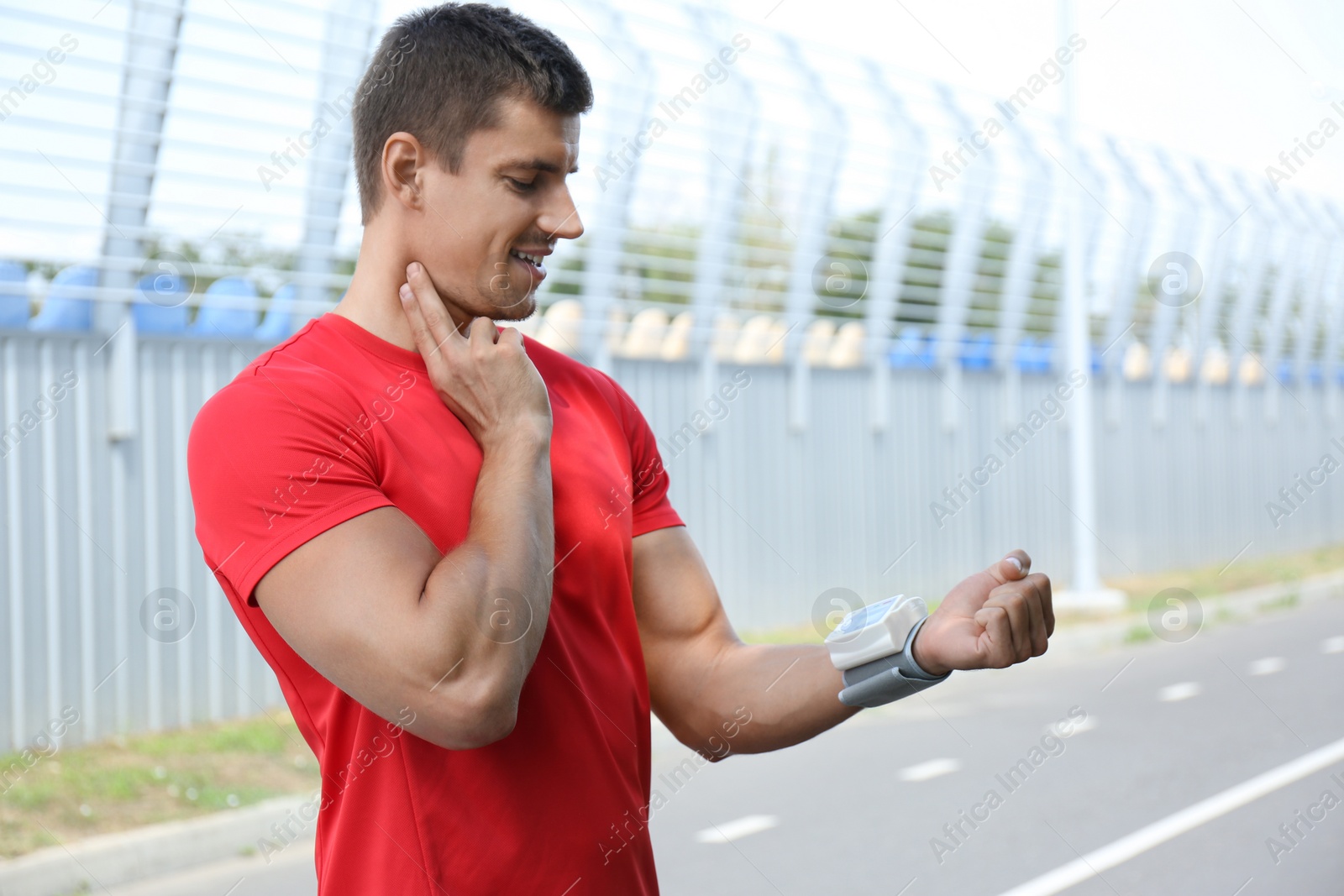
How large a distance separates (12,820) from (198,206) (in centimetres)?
315

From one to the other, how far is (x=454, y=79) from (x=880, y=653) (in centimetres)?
101

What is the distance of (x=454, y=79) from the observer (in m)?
1.91

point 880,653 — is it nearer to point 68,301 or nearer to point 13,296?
point 13,296

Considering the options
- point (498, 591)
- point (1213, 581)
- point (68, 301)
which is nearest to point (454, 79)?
point (498, 591)

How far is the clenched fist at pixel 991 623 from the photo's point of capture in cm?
171

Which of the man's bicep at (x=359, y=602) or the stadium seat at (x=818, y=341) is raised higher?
the stadium seat at (x=818, y=341)

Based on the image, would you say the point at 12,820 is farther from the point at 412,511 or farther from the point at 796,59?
the point at 796,59

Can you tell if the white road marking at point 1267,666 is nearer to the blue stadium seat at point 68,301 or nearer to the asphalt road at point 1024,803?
the asphalt road at point 1024,803

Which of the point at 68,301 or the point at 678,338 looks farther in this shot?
the point at 678,338

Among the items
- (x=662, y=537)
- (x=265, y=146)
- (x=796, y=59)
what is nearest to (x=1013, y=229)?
(x=796, y=59)

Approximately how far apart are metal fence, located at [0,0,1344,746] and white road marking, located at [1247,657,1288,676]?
2886 mm

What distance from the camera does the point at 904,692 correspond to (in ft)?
6.21

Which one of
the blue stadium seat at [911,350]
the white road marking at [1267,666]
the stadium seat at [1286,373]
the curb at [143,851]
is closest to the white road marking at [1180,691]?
the white road marking at [1267,666]

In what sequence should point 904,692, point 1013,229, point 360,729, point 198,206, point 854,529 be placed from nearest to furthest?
point 360,729, point 904,692, point 198,206, point 854,529, point 1013,229
